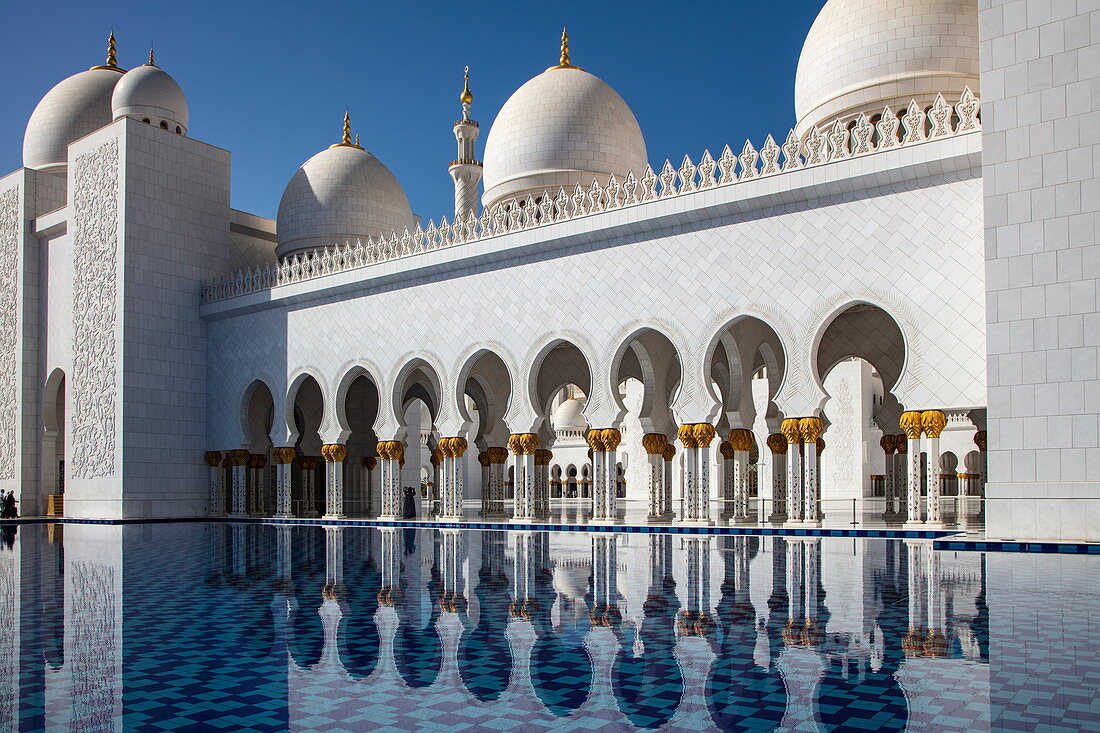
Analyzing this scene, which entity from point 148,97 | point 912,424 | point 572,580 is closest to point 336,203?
point 148,97

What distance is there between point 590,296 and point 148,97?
7959 mm

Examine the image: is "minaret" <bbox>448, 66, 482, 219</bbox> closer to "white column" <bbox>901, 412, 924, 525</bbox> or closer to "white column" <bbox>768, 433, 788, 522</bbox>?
"white column" <bbox>768, 433, 788, 522</bbox>

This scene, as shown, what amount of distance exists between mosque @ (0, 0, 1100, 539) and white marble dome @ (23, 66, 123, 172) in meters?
0.05

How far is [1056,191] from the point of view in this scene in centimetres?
659

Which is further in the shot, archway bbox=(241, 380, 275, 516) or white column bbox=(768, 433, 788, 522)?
archway bbox=(241, 380, 275, 516)

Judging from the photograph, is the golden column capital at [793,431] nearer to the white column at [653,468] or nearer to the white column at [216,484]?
the white column at [653,468]

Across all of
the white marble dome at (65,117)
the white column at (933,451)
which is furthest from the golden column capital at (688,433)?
the white marble dome at (65,117)

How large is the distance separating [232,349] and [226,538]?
4.57 m

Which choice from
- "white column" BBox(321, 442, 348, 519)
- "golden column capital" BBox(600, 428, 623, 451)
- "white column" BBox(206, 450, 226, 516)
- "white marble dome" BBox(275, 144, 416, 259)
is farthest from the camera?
"white marble dome" BBox(275, 144, 416, 259)

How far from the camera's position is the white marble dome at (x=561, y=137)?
11.9 meters

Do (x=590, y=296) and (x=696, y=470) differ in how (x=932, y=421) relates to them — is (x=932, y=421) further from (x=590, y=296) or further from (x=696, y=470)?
(x=590, y=296)

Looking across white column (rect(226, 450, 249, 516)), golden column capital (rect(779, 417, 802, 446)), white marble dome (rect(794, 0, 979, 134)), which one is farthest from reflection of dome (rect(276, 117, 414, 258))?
golden column capital (rect(779, 417, 802, 446))

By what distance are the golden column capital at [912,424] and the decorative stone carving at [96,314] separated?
30.0ft

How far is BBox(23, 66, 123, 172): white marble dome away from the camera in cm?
1466
